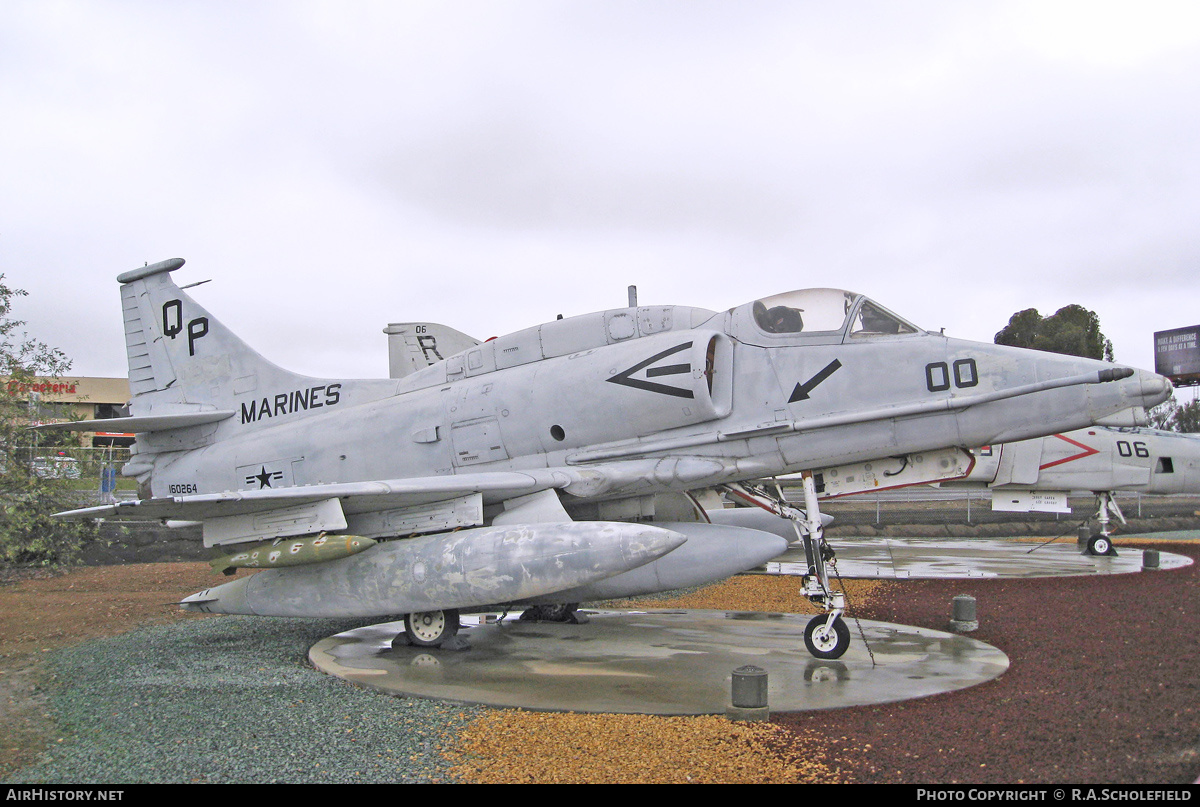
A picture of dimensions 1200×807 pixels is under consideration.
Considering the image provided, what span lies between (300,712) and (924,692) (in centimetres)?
507

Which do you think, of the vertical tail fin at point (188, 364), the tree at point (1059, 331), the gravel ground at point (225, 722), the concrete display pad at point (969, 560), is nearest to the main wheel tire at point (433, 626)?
the gravel ground at point (225, 722)

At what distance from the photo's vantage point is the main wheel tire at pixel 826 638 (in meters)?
7.80

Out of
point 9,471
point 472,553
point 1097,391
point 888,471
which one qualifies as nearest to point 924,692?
point 888,471

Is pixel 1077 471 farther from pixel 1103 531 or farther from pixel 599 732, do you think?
pixel 599 732

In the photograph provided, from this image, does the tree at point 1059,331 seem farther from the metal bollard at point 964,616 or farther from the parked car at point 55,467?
the parked car at point 55,467

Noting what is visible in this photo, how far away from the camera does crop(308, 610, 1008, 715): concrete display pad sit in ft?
22.2

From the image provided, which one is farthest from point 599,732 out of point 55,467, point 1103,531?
point 1103,531

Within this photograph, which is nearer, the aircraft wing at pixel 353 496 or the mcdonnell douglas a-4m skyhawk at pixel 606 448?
the mcdonnell douglas a-4m skyhawk at pixel 606 448

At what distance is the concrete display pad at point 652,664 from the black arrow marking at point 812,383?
263 centimetres

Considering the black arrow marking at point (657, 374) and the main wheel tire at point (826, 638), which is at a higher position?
the black arrow marking at point (657, 374)

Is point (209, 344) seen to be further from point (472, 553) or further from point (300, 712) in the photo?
point (300, 712)

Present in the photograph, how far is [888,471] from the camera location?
8383 millimetres

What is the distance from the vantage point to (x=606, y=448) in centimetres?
902
